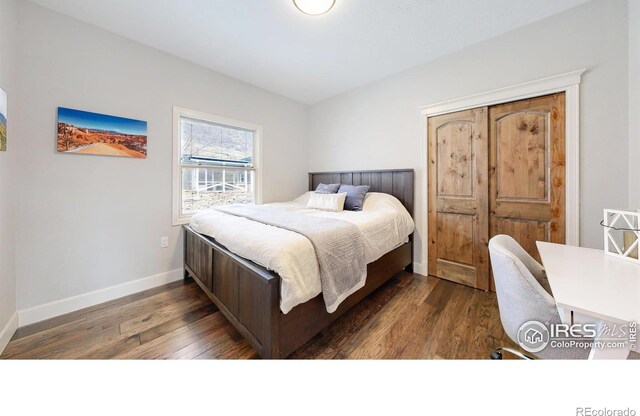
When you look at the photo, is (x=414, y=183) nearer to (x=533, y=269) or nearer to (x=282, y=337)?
(x=533, y=269)

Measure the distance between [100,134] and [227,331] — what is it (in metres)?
2.14

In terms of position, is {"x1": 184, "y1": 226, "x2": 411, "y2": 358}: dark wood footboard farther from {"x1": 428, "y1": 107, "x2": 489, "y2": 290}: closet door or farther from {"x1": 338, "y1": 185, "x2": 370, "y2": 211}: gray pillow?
{"x1": 428, "y1": 107, "x2": 489, "y2": 290}: closet door

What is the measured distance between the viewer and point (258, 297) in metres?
1.34

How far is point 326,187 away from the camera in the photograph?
3234 mm

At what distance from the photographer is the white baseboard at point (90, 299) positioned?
1810 mm

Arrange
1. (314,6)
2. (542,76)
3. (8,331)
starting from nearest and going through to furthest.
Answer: (8,331) < (314,6) < (542,76)

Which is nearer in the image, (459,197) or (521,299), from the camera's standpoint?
(521,299)

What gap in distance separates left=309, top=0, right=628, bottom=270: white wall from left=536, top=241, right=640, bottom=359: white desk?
99 cm

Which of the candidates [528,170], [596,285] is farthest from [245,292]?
[528,170]

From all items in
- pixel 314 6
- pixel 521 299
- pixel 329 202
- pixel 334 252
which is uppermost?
pixel 314 6

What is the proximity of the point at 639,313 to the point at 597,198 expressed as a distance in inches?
67.2

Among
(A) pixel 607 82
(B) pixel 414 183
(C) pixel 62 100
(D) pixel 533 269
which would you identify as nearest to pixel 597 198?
(A) pixel 607 82

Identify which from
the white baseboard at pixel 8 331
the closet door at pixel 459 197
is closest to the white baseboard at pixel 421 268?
the closet door at pixel 459 197

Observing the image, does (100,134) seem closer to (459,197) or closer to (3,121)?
(3,121)
